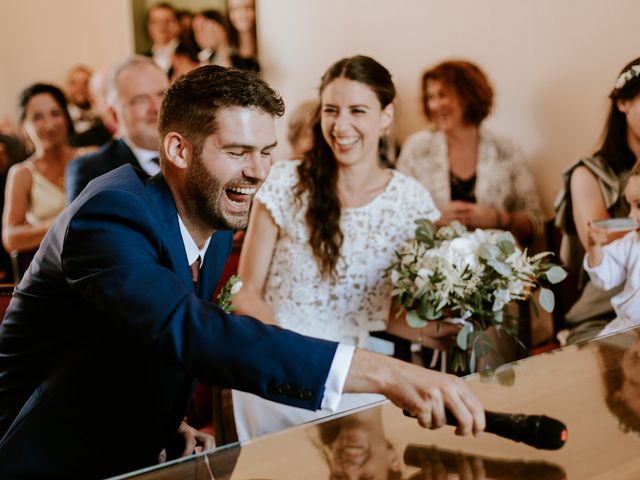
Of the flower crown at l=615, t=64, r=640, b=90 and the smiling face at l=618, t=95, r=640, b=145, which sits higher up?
the flower crown at l=615, t=64, r=640, b=90

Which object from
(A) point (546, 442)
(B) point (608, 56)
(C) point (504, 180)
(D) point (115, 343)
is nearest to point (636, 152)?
(B) point (608, 56)

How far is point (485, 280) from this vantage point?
212cm

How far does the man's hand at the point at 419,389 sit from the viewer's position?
119cm

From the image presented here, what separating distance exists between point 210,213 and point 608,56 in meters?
2.33

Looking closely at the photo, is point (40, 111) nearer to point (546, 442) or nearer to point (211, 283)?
point (211, 283)

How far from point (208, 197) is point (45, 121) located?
10.5ft

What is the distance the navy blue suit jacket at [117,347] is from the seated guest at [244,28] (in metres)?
4.61

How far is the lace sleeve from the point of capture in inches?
103

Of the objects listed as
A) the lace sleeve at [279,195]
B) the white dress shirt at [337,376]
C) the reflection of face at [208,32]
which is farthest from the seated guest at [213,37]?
the white dress shirt at [337,376]

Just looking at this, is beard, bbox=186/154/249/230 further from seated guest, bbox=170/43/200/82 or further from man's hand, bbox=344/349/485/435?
seated guest, bbox=170/43/200/82

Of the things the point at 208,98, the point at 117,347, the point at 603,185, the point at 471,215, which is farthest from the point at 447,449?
the point at 471,215

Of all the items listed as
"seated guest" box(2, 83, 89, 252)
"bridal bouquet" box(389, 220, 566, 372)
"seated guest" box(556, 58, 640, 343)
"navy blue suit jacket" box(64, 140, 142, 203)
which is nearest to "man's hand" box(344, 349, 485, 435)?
"bridal bouquet" box(389, 220, 566, 372)

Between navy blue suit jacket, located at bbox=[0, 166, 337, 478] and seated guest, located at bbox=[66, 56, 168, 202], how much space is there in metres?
2.09

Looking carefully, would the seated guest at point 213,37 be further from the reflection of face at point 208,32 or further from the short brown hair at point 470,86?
the short brown hair at point 470,86
